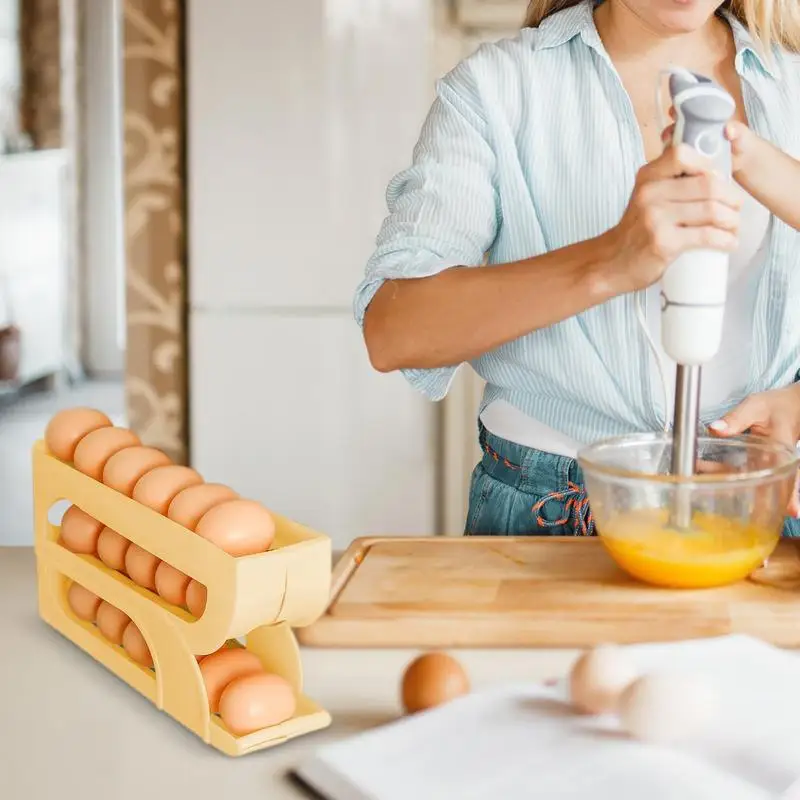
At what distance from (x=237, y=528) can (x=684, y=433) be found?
0.40 m

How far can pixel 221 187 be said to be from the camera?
2740 millimetres

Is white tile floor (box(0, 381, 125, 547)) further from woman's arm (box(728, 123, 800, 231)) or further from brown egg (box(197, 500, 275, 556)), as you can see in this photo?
brown egg (box(197, 500, 275, 556))

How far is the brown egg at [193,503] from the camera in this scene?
92 centimetres

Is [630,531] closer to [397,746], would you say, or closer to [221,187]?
[397,746]

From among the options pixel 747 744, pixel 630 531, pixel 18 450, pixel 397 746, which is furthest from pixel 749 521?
pixel 18 450

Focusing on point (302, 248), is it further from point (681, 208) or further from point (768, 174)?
point (681, 208)

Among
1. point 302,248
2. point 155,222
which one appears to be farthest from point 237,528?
point 155,222

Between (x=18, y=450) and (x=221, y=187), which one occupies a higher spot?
(x=221, y=187)

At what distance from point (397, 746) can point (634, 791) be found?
150 millimetres

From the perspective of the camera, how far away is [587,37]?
140 centimetres

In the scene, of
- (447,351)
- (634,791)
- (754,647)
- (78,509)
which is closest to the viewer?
(634,791)

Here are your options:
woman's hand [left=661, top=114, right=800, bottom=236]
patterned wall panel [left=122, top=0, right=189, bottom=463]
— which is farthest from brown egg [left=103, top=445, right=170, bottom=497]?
patterned wall panel [left=122, top=0, right=189, bottom=463]

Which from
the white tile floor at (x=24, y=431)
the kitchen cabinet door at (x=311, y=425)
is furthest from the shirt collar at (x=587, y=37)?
the white tile floor at (x=24, y=431)

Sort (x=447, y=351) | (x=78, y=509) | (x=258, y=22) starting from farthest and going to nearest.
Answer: (x=258, y=22) → (x=447, y=351) → (x=78, y=509)
